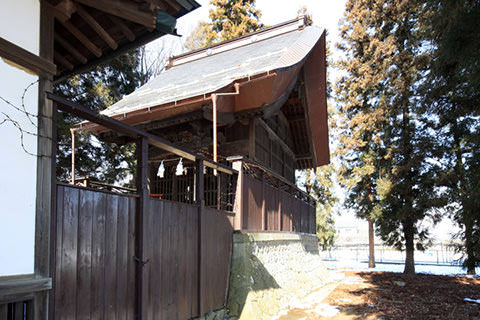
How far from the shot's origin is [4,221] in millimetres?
3176

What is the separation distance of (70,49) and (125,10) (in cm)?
118

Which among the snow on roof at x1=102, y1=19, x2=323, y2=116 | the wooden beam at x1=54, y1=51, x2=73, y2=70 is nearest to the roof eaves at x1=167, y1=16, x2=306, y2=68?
the snow on roof at x1=102, y1=19, x2=323, y2=116

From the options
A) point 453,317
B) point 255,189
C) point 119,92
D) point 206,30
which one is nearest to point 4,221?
point 255,189

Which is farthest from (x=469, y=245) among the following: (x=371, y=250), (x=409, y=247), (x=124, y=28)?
(x=371, y=250)

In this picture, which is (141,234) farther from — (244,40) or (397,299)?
(244,40)

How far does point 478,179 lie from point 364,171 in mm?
11524

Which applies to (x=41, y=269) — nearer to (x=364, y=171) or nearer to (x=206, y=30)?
(x=364, y=171)

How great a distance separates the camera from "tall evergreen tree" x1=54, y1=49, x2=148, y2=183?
594 inches

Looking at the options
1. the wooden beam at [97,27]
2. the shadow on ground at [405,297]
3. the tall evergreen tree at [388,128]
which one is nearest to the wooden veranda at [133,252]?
the wooden beam at [97,27]

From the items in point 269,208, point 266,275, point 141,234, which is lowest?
point 266,275

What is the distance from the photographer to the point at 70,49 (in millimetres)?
4895

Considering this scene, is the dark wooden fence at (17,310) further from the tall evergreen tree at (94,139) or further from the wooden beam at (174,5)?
the tall evergreen tree at (94,139)

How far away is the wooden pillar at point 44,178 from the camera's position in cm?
343

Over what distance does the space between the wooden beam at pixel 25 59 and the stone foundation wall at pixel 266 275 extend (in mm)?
5407
